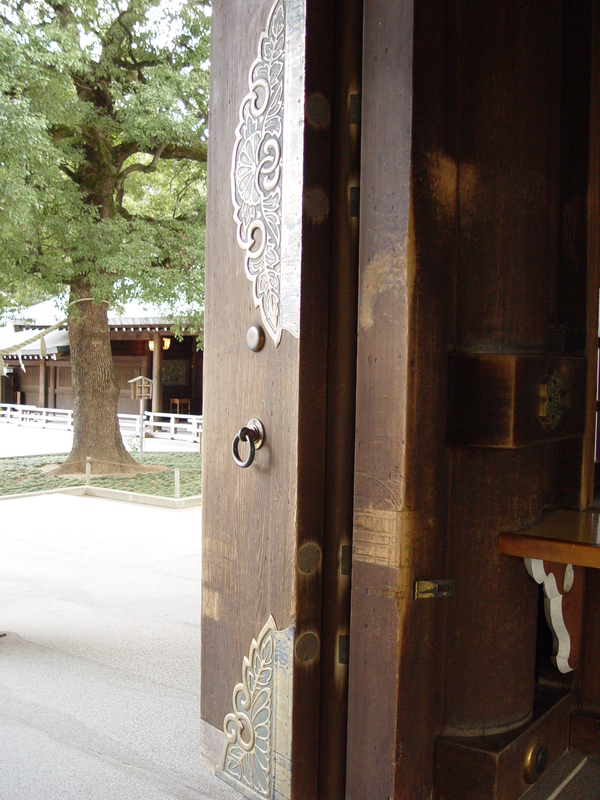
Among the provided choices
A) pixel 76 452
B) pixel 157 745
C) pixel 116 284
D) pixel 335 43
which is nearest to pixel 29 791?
pixel 157 745

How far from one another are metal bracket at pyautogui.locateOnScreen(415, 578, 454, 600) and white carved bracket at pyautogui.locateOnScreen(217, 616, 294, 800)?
26 cm

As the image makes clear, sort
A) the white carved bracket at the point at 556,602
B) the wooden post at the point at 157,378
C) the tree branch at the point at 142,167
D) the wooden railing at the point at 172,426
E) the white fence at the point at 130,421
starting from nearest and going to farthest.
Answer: the white carved bracket at the point at 556,602 < the tree branch at the point at 142,167 < the wooden railing at the point at 172,426 < the white fence at the point at 130,421 < the wooden post at the point at 157,378

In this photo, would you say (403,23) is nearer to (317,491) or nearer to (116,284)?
(317,491)

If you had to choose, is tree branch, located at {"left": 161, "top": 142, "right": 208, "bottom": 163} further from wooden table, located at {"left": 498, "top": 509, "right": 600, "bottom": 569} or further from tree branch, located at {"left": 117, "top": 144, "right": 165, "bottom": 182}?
wooden table, located at {"left": 498, "top": 509, "right": 600, "bottom": 569}

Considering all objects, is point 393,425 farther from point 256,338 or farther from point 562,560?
point 562,560

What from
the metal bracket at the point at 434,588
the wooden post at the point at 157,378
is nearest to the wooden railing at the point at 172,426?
the wooden post at the point at 157,378

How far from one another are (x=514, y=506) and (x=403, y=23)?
100 cm

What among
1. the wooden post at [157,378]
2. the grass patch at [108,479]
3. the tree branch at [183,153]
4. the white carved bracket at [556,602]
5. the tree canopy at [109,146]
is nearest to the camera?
the white carved bracket at [556,602]

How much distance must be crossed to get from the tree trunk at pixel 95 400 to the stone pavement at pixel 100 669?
3.79 m

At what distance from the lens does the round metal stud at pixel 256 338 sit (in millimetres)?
1438

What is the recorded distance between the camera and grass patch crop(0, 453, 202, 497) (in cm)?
776

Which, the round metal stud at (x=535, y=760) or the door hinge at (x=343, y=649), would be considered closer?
the door hinge at (x=343, y=649)

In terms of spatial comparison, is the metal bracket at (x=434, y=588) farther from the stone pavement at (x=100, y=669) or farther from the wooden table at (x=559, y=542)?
the stone pavement at (x=100, y=669)

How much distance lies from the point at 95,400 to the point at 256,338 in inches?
313
